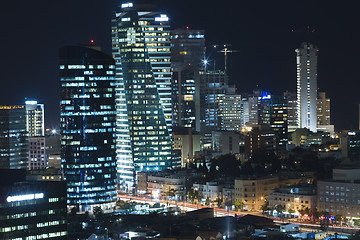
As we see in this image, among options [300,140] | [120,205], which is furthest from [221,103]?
[120,205]

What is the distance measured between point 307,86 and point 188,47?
711 inches

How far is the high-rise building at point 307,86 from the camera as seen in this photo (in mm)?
143125

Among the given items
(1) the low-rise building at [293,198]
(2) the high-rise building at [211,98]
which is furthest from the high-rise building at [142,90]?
(2) the high-rise building at [211,98]

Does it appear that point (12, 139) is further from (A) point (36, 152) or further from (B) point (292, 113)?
(B) point (292, 113)

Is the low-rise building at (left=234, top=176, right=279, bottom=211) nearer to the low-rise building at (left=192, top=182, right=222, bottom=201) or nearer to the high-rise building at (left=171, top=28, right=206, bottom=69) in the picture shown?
the low-rise building at (left=192, top=182, right=222, bottom=201)

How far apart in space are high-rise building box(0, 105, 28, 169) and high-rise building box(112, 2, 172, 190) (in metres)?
16.4

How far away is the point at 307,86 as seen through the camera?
470 feet

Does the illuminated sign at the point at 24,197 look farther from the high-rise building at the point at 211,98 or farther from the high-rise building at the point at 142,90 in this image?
the high-rise building at the point at 211,98

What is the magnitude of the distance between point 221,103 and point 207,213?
73.5 m

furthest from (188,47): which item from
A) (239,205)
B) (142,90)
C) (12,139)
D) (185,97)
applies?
(239,205)

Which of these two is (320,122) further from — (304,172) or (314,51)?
(304,172)

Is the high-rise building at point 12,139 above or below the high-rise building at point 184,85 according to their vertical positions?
below

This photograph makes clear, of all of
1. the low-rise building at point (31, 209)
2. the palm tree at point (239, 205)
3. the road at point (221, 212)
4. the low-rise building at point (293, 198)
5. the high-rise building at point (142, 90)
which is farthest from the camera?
the high-rise building at point (142, 90)

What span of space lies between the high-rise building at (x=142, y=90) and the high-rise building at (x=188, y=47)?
38542 mm
